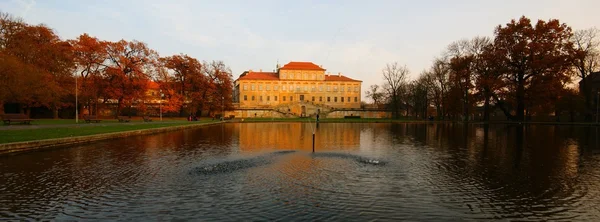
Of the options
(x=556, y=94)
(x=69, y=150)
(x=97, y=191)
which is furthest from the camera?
(x=556, y=94)

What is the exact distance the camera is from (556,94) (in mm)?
41531

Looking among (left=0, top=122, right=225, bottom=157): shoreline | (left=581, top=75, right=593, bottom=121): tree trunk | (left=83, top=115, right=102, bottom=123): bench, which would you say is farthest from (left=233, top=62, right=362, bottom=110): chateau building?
(left=0, top=122, right=225, bottom=157): shoreline

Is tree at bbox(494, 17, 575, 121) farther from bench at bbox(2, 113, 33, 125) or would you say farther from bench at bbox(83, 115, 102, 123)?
bench at bbox(2, 113, 33, 125)

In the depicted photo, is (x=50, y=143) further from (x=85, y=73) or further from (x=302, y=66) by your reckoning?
(x=302, y=66)

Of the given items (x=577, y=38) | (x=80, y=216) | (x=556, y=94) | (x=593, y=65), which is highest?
(x=577, y=38)

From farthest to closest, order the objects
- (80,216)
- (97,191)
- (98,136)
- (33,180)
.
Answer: (98,136), (33,180), (97,191), (80,216)

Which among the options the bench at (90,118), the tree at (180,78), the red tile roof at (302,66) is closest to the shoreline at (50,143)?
the bench at (90,118)

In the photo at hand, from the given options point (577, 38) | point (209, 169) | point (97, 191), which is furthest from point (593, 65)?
point (97, 191)

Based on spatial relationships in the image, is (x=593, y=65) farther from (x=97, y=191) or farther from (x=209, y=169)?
(x=97, y=191)

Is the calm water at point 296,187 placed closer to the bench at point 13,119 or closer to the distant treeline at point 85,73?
the bench at point 13,119

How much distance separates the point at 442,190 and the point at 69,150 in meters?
15.1

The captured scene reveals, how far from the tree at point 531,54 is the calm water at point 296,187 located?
117 feet

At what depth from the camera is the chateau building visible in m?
88.4

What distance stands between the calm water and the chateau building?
75200mm
